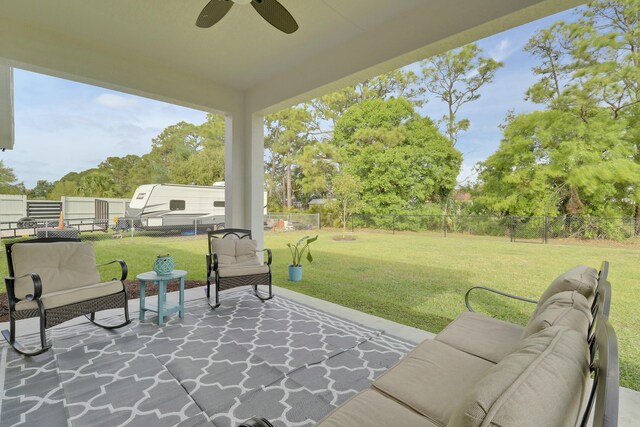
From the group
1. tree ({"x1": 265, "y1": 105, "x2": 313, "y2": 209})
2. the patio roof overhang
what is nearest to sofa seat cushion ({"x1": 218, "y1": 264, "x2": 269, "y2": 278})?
the patio roof overhang

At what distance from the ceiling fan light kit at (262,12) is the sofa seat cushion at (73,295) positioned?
98.9 inches

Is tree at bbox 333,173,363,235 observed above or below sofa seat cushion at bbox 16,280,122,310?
above

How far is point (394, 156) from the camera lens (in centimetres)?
865

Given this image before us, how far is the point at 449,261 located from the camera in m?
5.73

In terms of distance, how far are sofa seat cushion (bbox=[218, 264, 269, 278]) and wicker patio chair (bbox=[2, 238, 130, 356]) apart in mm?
1007

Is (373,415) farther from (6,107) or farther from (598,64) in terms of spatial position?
(598,64)

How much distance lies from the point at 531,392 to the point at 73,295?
3.28 m

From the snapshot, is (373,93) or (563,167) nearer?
(563,167)

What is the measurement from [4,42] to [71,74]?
1.69ft

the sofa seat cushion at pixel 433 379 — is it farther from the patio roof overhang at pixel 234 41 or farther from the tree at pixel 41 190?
the tree at pixel 41 190

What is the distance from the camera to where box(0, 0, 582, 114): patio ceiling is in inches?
101

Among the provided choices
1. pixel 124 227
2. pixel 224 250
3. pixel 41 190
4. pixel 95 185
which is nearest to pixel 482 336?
pixel 224 250

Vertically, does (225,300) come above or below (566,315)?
below

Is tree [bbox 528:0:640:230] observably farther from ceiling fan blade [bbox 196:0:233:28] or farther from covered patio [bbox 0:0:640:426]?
ceiling fan blade [bbox 196:0:233:28]
